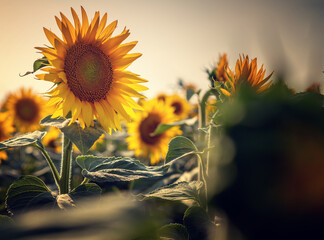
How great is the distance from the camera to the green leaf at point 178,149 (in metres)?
0.78

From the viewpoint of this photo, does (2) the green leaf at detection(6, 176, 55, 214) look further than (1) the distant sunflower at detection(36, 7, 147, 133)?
No

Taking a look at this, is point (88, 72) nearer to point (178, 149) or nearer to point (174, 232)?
point (178, 149)

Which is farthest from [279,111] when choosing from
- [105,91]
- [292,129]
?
[105,91]

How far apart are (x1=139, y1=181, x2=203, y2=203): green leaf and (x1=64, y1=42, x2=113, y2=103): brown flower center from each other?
0.41m

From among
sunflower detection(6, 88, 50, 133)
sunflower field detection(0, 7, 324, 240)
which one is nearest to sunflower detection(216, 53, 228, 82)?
sunflower field detection(0, 7, 324, 240)

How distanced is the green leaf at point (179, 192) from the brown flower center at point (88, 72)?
41 cm

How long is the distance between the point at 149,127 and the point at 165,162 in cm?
128

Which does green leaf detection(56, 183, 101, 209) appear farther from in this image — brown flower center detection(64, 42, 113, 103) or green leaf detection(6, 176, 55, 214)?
brown flower center detection(64, 42, 113, 103)

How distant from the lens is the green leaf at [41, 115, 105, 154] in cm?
73

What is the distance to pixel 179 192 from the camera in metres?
0.68

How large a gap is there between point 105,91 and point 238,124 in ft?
2.73

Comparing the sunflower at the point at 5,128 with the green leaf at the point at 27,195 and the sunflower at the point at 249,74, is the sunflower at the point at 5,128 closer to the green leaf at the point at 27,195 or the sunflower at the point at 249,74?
the green leaf at the point at 27,195

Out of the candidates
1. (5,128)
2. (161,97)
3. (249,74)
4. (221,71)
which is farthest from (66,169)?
(161,97)

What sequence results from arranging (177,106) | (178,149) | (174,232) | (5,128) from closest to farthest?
1. (174,232)
2. (178,149)
3. (5,128)
4. (177,106)
